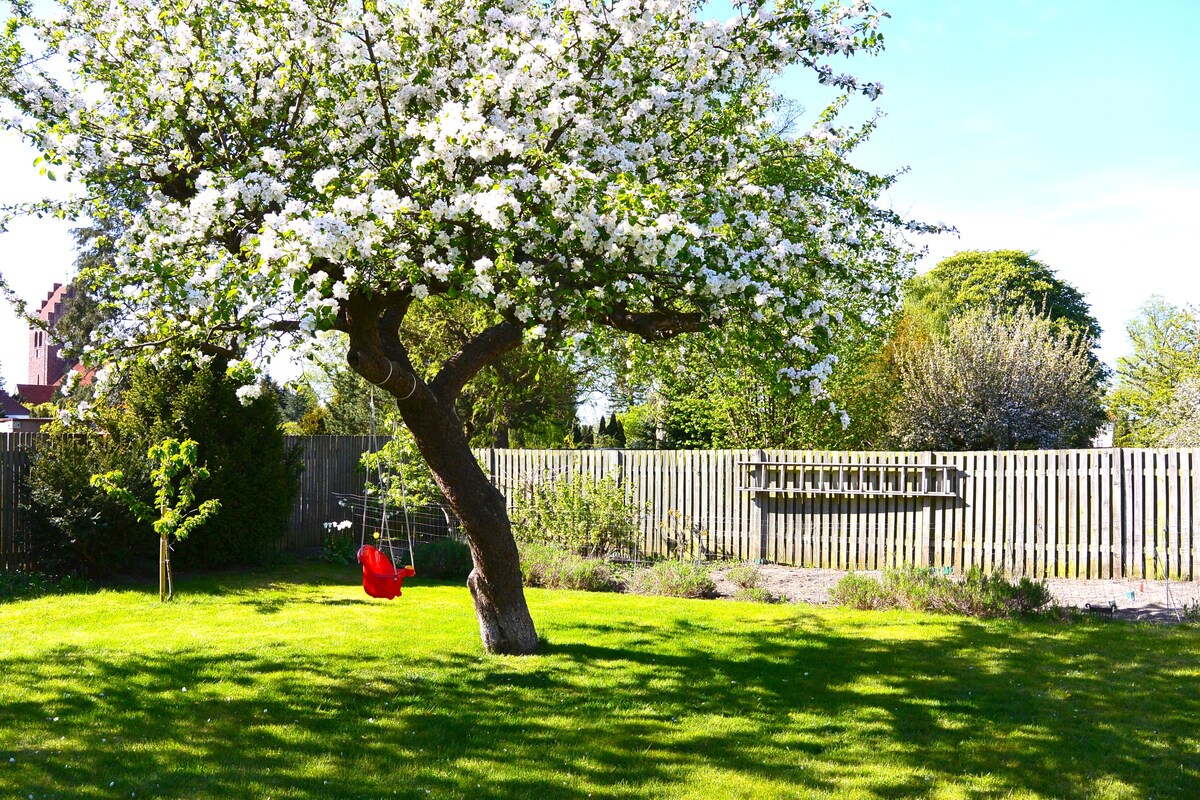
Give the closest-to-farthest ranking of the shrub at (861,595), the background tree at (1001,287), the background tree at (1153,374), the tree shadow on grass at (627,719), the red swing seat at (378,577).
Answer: the tree shadow on grass at (627,719) → the red swing seat at (378,577) → the shrub at (861,595) → the background tree at (1153,374) → the background tree at (1001,287)

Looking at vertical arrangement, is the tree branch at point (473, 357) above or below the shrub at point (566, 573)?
above

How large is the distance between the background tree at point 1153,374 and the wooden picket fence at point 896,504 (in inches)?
362

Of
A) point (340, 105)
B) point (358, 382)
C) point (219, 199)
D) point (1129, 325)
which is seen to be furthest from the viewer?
point (1129, 325)

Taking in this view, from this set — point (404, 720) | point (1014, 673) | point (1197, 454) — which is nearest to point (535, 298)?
point (404, 720)

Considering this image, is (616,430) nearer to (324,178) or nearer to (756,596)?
(756,596)

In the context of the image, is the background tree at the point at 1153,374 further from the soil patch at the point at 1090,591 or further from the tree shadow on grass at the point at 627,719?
the tree shadow on grass at the point at 627,719

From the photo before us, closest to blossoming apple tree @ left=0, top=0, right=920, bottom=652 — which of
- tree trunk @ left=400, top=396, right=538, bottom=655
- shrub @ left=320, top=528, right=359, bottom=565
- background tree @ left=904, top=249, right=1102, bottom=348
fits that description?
tree trunk @ left=400, top=396, right=538, bottom=655

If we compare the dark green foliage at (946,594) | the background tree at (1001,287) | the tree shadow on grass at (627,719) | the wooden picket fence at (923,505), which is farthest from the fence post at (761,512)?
the background tree at (1001,287)

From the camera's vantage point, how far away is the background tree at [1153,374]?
2019cm

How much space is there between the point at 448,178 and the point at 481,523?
2764 mm

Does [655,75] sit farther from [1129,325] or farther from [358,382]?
[1129,325]

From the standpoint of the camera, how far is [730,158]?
736 cm

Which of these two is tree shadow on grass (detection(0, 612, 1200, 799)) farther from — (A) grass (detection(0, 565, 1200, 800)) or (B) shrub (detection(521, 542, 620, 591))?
(B) shrub (detection(521, 542, 620, 591))

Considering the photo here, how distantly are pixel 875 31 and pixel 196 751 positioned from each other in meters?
6.87
